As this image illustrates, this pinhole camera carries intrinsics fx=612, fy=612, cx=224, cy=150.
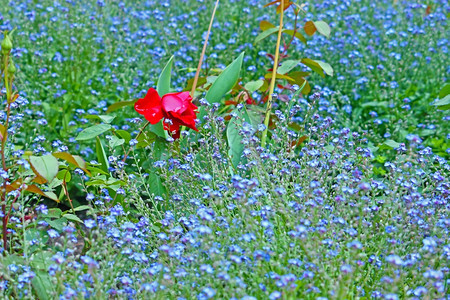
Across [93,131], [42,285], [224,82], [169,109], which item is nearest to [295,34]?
[224,82]

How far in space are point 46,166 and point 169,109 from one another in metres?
0.79

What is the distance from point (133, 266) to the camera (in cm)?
246

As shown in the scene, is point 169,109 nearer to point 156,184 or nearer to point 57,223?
point 156,184

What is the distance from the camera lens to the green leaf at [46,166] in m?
2.06

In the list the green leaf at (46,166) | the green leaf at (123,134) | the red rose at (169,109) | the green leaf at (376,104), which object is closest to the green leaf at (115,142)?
the green leaf at (123,134)

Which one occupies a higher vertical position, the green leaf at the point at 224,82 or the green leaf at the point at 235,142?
the green leaf at the point at 224,82

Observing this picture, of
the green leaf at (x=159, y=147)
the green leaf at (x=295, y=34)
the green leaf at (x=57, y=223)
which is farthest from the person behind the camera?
the green leaf at (x=295, y=34)

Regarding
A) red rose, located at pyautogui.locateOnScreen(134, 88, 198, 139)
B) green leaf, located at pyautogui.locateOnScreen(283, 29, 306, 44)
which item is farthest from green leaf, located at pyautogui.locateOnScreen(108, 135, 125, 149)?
green leaf, located at pyautogui.locateOnScreen(283, 29, 306, 44)

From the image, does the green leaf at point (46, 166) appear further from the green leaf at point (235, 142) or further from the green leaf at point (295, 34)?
the green leaf at point (295, 34)

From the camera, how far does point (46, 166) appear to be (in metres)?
2.09

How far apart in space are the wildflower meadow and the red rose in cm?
1

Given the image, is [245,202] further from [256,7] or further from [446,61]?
[256,7]

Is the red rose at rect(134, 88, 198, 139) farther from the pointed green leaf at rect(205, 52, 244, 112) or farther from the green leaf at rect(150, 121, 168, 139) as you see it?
the pointed green leaf at rect(205, 52, 244, 112)

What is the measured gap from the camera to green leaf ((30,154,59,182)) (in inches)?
81.2
